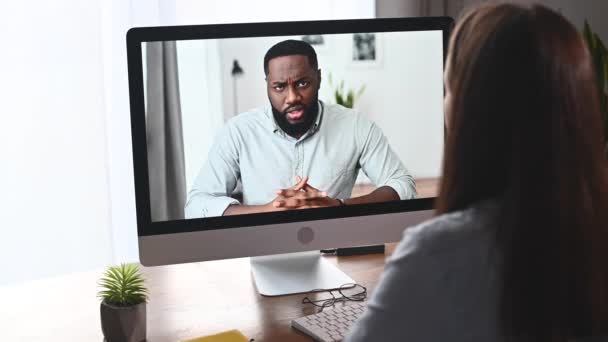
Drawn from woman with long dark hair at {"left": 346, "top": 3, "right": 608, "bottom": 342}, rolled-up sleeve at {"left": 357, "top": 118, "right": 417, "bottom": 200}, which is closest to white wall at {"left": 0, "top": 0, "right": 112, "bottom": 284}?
rolled-up sleeve at {"left": 357, "top": 118, "right": 417, "bottom": 200}

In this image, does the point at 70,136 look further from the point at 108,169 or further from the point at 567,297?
the point at 567,297

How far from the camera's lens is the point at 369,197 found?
1.48 m

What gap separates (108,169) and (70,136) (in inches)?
6.8

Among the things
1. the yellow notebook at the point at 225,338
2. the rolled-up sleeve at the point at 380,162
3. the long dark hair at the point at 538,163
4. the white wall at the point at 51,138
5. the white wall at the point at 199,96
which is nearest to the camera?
the long dark hair at the point at 538,163

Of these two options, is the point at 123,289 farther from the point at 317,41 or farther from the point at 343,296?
the point at 317,41

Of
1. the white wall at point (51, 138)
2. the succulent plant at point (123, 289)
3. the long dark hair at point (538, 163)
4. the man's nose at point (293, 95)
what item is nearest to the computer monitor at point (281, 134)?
the man's nose at point (293, 95)

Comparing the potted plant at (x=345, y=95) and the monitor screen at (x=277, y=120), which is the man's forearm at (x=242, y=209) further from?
the potted plant at (x=345, y=95)

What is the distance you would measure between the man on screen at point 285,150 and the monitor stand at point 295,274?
0.17 meters

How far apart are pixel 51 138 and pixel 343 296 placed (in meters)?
1.46

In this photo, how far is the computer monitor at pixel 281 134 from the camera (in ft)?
4.47

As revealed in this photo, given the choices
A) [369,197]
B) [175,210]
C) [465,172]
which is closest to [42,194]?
[175,210]

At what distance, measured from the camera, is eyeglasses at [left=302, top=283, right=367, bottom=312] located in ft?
4.66

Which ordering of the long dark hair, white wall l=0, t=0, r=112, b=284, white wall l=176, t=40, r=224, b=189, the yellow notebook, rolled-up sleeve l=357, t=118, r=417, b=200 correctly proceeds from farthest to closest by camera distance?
white wall l=0, t=0, r=112, b=284, rolled-up sleeve l=357, t=118, r=417, b=200, white wall l=176, t=40, r=224, b=189, the yellow notebook, the long dark hair

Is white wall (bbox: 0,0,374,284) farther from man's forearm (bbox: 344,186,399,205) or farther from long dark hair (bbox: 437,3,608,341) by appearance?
long dark hair (bbox: 437,3,608,341)
